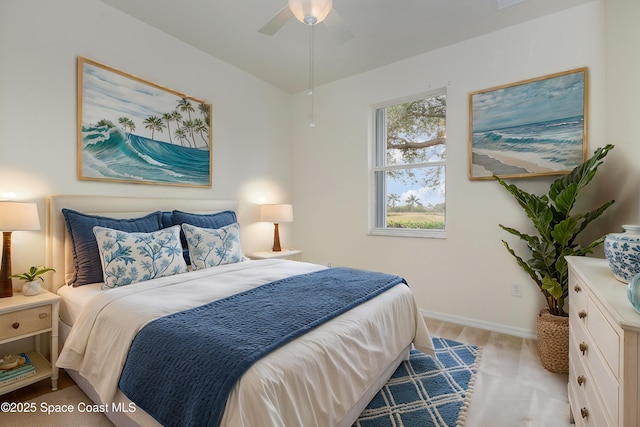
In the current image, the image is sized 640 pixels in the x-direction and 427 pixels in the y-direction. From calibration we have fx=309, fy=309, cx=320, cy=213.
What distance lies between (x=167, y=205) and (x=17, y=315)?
4.34 feet

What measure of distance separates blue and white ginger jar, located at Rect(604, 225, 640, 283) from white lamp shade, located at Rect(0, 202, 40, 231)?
3075mm

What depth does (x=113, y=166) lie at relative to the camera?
102 inches

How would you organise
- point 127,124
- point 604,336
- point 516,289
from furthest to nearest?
point 516,289, point 127,124, point 604,336

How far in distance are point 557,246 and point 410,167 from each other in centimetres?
161

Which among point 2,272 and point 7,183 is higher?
point 7,183

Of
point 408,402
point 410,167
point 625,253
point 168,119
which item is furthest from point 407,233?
point 168,119

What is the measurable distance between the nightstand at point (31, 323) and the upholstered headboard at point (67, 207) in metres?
0.26

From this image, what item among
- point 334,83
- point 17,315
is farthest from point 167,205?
point 334,83

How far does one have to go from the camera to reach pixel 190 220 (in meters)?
2.80

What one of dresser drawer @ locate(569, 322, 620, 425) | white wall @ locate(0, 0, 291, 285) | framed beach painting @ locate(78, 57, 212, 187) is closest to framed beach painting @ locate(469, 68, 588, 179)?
dresser drawer @ locate(569, 322, 620, 425)

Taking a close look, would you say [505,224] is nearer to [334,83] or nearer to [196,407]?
[334,83]

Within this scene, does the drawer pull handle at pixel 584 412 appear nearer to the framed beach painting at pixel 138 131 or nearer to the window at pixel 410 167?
the window at pixel 410 167

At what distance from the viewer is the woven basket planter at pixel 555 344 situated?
2125 millimetres

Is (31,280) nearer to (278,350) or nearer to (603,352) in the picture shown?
(278,350)
